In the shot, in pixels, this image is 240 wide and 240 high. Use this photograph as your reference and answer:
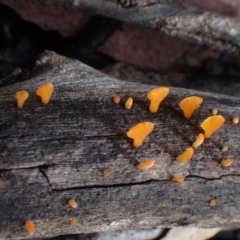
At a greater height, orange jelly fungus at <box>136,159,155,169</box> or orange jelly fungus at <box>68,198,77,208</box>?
orange jelly fungus at <box>136,159,155,169</box>

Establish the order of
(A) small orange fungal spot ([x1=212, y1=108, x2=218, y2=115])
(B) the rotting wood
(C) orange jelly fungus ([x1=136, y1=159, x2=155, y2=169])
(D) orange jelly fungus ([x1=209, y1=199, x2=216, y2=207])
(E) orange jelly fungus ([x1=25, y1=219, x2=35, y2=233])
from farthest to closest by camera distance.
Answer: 1. (B) the rotting wood
2. (A) small orange fungal spot ([x1=212, y1=108, x2=218, y2=115])
3. (D) orange jelly fungus ([x1=209, y1=199, x2=216, y2=207])
4. (C) orange jelly fungus ([x1=136, y1=159, x2=155, y2=169])
5. (E) orange jelly fungus ([x1=25, y1=219, x2=35, y2=233])

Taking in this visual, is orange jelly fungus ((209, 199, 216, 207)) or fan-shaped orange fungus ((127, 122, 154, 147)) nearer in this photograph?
fan-shaped orange fungus ((127, 122, 154, 147))

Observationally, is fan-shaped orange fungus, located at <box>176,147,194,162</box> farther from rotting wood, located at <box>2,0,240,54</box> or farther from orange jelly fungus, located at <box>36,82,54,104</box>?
rotting wood, located at <box>2,0,240,54</box>

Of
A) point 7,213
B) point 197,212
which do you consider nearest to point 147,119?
point 197,212

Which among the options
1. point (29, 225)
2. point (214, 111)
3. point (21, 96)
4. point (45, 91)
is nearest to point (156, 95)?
point (214, 111)

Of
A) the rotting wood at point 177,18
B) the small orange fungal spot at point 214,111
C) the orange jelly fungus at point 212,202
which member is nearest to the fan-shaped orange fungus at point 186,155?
the orange jelly fungus at point 212,202

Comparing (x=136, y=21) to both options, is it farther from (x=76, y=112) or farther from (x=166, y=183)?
(x=166, y=183)

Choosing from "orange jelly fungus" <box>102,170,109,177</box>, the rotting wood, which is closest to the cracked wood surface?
"orange jelly fungus" <box>102,170,109,177</box>
